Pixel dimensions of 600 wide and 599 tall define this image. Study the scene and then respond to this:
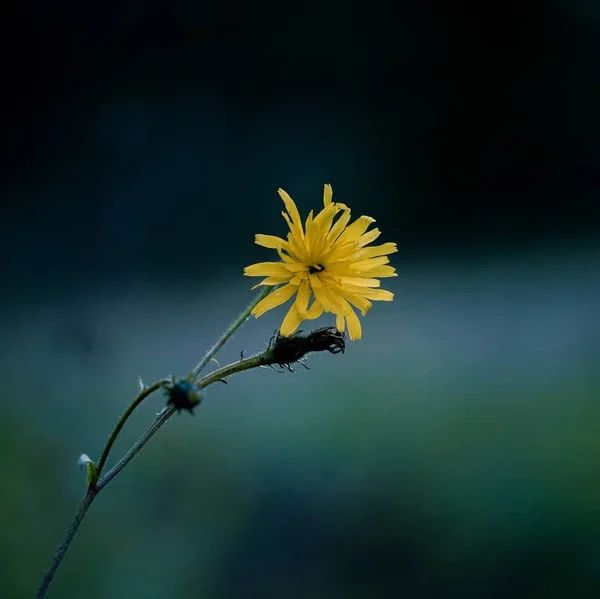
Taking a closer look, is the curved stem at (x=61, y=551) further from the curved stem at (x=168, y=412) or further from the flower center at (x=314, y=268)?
the flower center at (x=314, y=268)

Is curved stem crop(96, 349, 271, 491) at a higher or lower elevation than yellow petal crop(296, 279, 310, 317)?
lower

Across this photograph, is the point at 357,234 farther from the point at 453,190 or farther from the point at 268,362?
the point at 453,190

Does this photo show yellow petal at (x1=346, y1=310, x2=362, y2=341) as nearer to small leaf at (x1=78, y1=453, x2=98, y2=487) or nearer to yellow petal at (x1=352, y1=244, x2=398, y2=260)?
yellow petal at (x1=352, y1=244, x2=398, y2=260)

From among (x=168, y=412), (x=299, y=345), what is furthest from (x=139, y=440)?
(x=299, y=345)

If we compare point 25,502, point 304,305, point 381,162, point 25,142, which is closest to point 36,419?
point 25,502

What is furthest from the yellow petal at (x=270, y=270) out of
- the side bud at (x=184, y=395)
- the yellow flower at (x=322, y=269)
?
the side bud at (x=184, y=395)

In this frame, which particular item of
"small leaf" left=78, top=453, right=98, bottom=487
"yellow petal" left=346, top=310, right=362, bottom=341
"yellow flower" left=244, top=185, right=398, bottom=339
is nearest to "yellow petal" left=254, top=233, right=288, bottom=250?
"yellow flower" left=244, top=185, right=398, bottom=339

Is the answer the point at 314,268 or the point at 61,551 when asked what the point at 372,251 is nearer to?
the point at 314,268

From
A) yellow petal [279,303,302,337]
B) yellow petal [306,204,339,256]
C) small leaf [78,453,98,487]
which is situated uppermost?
yellow petal [306,204,339,256]
